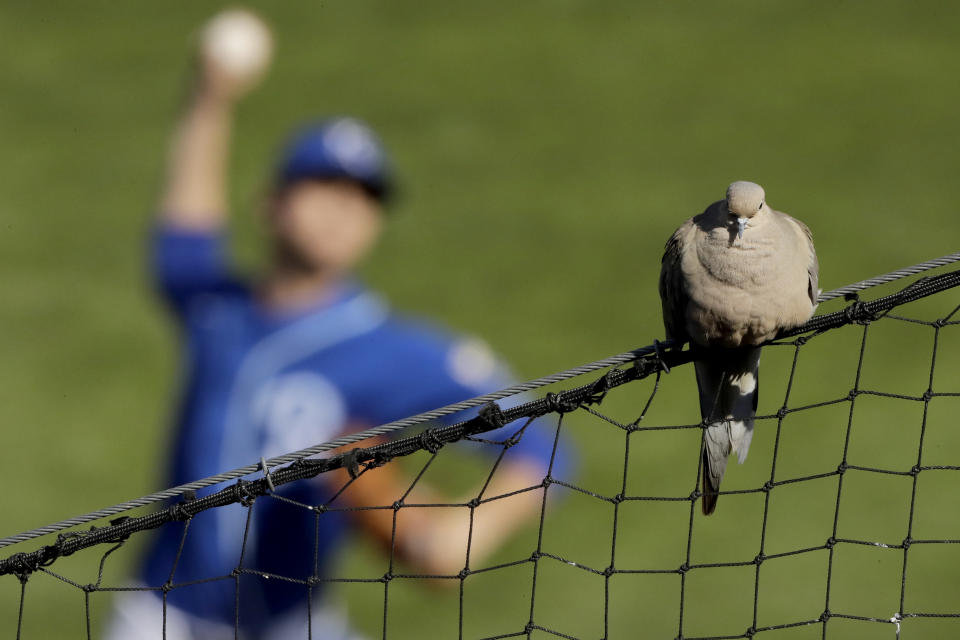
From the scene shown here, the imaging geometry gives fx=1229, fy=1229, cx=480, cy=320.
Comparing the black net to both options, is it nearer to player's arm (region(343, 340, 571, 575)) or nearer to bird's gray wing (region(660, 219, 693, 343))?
player's arm (region(343, 340, 571, 575))

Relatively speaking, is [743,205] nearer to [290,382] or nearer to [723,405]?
[723,405]

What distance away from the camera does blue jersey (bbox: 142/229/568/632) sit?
136 inches

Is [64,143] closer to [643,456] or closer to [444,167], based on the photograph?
[444,167]

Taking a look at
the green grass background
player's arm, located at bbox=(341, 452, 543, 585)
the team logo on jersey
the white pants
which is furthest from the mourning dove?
the green grass background

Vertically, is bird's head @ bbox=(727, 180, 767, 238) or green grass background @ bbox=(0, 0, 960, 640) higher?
green grass background @ bbox=(0, 0, 960, 640)

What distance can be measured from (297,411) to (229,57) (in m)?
1.19

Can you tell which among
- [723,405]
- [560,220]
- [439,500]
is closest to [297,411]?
[439,500]

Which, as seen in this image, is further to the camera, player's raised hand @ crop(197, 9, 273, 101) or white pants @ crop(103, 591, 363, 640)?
player's raised hand @ crop(197, 9, 273, 101)

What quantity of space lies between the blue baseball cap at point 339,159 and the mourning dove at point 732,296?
1.50 metres

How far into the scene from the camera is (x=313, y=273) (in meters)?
3.77

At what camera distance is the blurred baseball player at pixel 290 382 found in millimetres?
3438

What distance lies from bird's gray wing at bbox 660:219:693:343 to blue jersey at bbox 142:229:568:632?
103cm

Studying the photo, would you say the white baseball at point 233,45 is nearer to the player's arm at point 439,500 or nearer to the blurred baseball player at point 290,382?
the blurred baseball player at point 290,382

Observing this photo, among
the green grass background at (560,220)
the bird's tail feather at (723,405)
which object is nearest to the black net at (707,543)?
the green grass background at (560,220)
